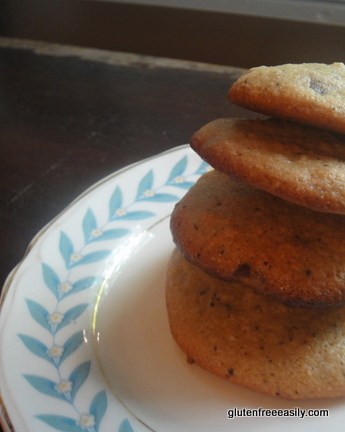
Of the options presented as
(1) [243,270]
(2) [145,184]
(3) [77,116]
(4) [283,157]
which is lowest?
(3) [77,116]

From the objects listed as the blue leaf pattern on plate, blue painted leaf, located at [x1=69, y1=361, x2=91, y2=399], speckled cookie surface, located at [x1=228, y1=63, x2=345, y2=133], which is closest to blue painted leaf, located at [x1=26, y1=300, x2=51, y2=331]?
the blue leaf pattern on plate

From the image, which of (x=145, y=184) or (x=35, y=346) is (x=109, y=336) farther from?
(x=145, y=184)

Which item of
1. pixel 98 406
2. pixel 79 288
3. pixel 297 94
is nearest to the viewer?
pixel 297 94

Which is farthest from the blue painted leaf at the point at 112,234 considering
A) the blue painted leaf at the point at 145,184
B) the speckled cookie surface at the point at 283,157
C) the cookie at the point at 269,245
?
the speckled cookie surface at the point at 283,157

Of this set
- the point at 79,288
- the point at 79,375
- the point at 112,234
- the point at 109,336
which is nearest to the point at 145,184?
the point at 112,234

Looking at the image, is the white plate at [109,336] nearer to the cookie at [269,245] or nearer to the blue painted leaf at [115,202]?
the blue painted leaf at [115,202]

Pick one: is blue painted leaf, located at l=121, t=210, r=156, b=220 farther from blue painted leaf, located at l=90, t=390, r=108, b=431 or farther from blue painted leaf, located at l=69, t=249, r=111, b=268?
blue painted leaf, located at l=90, t=390, r=108, b=431
